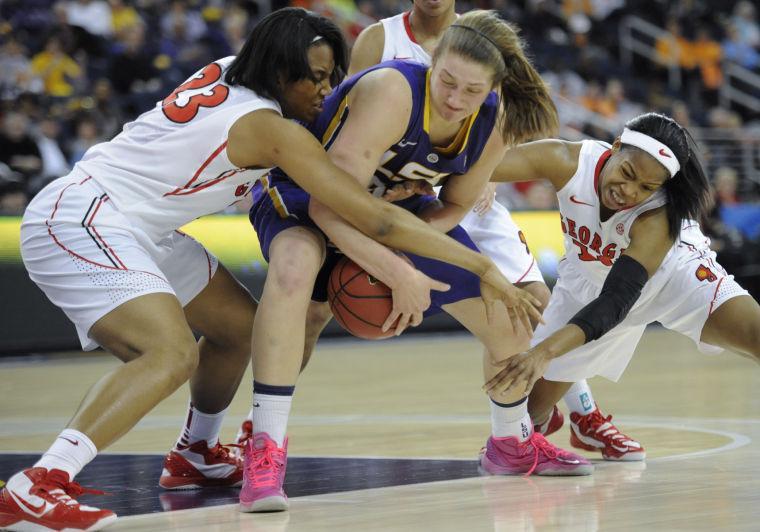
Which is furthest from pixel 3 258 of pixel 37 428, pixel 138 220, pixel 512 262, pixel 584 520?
pixel 584 520

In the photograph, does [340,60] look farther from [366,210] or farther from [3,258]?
[3,258]

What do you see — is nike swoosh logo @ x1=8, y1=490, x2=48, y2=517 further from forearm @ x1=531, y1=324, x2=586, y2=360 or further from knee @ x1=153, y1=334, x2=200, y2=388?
forearm @ x1=531, y1=324, x2=586, y2=360

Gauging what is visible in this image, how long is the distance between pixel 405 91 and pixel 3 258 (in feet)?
21.5

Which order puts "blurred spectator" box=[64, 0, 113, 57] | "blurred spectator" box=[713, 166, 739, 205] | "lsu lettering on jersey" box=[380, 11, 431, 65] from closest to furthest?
"lsu lettering on jersey" box=[380, 11, 431, 65] → "blurred spectator" box=[64, 0, 113, 57] → "blurred spectator" box=[713, 166, 739, 205]

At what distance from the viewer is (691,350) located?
1099 centimetres

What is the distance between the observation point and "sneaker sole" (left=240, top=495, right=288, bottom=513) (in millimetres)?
3852

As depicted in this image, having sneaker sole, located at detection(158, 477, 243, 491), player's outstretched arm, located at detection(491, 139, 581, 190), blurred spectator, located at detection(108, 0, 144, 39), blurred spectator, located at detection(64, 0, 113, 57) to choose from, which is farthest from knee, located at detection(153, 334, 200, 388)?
blurred spectator, located at detection(108, 0, 144, 39)

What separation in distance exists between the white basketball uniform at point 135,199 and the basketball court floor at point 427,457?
749 millimetres

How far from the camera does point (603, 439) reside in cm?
518

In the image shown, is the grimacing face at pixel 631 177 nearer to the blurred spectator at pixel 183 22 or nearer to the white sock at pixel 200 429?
the white sock at pixel 200 429

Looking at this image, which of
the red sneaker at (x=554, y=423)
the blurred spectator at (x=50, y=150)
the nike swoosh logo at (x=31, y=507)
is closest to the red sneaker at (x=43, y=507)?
the nike swoosh logo at (x=31, y=507)

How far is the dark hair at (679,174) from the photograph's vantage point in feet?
15.3

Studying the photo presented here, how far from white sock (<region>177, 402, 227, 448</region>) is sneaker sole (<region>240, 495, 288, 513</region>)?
0.84 meters

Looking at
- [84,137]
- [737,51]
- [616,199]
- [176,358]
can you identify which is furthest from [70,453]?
[737,51]
